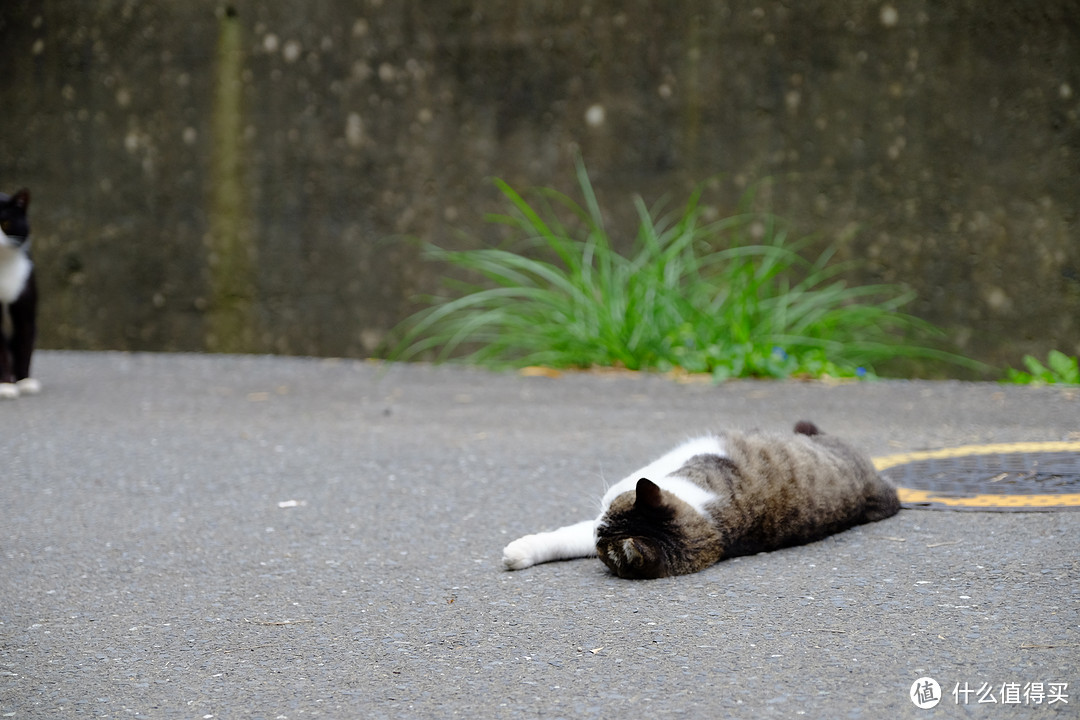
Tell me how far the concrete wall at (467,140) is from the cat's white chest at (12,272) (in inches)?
74.2

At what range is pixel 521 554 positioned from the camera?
2547mm

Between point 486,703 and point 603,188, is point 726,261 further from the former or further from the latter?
point 486,703

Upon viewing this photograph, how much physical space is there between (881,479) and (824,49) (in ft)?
13.3

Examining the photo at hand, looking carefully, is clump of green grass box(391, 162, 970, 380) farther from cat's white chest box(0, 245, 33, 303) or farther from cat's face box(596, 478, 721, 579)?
cat's face box(596, 478, 721, 579)

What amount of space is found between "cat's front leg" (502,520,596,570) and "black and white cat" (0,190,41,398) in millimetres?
3535

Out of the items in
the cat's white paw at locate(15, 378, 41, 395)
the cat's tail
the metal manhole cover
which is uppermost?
the cat's tail

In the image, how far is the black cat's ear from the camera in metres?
2.36

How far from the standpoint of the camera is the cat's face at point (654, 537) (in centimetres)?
239

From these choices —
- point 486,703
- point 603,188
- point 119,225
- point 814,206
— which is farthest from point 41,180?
point 486,703

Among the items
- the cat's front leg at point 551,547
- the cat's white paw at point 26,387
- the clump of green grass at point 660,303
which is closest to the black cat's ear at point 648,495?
the cat's front leg at point 551,547

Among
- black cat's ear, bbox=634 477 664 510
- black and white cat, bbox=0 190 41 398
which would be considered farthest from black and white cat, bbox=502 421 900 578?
black and white cat, bbox=0 190 41 398

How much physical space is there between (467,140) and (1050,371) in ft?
12.3

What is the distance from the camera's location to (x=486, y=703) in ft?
5.85

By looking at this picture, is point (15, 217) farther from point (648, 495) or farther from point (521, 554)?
point (648, 495)
